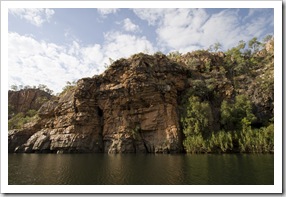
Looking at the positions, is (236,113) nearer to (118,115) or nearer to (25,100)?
(118,115)

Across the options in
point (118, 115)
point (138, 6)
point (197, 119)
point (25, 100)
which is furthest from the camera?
point (25, 100)

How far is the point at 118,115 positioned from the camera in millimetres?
50125

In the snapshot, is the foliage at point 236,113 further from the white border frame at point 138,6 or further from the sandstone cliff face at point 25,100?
the sandstone cliff face at point 25,100

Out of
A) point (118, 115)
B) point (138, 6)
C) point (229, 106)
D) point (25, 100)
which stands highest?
point (138, 6)

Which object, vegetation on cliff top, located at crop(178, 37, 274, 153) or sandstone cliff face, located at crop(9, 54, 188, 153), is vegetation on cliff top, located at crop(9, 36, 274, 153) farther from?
sandstone cliff face, located at crop(9, 54, 188, 153)

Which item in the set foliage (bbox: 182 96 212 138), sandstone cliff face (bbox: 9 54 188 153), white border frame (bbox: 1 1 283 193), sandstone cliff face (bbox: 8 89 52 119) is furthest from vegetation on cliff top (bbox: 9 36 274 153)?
white border frame (bbox: 1 1 283 193)

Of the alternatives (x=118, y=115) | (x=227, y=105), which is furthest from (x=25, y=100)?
(x=227, y=105)

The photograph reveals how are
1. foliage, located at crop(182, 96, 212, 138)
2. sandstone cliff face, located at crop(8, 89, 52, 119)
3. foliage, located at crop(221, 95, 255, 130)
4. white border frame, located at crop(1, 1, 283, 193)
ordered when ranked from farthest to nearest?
sandstone cliff face, located at crop(8, 89, 52, 119), foliage, located at crop(221, 95, 255, 130), foliage, located at crop(182, 96, 212, 138), white border frame, located at crop(1, 1, 283, 193)

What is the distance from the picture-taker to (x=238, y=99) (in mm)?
46938

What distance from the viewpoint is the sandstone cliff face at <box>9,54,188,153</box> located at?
47062 mm

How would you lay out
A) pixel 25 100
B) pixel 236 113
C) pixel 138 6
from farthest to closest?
pixel 25 100, pixel 236 113, pixel 138 6

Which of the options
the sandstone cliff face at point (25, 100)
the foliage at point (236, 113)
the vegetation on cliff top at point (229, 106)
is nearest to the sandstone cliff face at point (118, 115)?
the vegetation on cliff top at point (229, 106)

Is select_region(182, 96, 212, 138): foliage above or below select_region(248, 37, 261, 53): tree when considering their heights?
below

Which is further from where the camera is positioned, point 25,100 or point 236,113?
point 25,100
